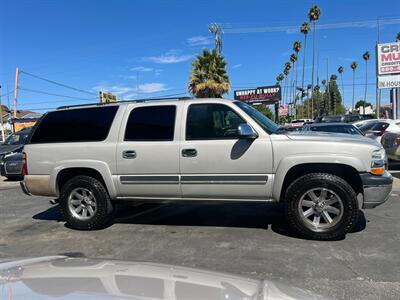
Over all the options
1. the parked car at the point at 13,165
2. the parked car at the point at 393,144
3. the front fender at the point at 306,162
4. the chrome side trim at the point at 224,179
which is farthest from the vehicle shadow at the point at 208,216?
the parked car at the point at 13,165

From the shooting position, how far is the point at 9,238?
6578mm

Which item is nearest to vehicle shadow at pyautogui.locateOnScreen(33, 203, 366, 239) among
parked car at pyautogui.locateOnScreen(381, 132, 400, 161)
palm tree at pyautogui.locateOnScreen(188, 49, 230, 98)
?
parked car at pyautogui.locateOnScreen(381, 132, 400, 161)

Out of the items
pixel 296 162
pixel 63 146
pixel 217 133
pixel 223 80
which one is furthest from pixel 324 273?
pixel 223 80

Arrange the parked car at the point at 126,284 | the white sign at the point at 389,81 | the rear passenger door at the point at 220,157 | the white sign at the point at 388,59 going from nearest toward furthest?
the parked car at the point at 126,284
the rear passenger door at the point at 220,157
the white sign at the point at 388,59
the white sign at the point at 389,81

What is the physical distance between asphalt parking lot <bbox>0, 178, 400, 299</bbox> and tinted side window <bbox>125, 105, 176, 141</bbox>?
143 cm

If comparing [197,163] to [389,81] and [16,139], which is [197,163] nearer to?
[16,139]

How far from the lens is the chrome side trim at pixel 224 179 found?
235 inches

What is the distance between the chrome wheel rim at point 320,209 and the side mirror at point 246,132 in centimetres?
105

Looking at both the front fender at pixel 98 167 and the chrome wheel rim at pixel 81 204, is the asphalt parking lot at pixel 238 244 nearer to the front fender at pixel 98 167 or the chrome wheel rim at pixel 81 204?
the chrome wheel rim at pixel 81 204

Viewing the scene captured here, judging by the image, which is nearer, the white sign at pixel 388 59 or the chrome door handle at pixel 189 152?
the chrome door handle at pixel 189 152

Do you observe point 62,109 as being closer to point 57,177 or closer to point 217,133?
point 57,177

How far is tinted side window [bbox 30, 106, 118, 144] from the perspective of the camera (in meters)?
6.77

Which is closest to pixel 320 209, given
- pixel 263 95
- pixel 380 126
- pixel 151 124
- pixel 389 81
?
pixel 151 124

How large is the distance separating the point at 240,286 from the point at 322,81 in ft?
389
